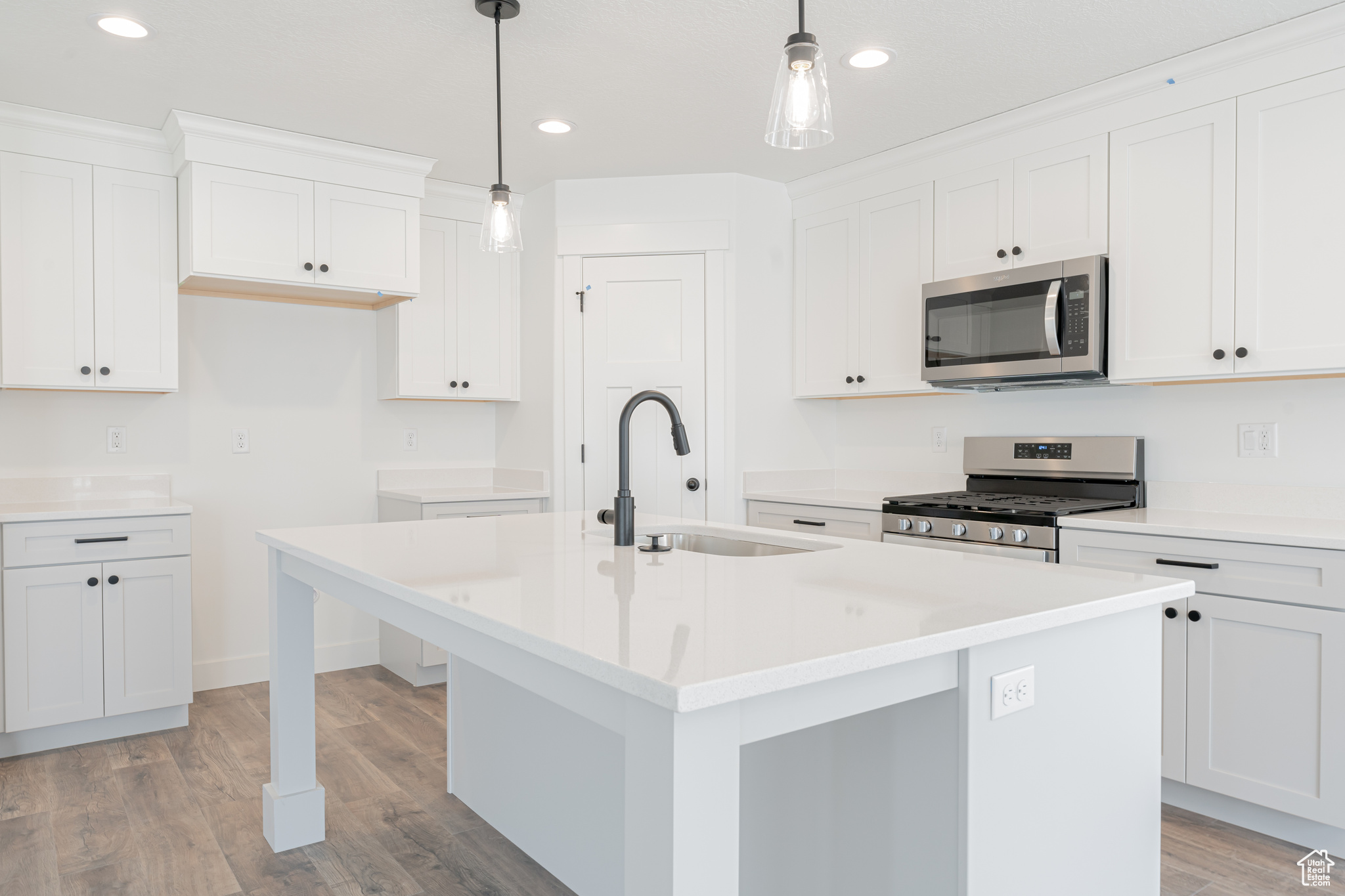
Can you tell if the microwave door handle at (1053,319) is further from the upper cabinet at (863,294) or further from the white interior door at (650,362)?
the white interior door at (650,362)

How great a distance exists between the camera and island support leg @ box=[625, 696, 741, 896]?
0.92 m

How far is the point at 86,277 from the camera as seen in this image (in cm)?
325

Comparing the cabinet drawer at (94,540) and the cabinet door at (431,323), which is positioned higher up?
the cabinet door at (431,323)

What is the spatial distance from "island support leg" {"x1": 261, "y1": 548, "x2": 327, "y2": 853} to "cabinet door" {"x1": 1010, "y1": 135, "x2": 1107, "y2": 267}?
2.78 m

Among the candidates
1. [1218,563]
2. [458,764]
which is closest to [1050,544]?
[1218,563]

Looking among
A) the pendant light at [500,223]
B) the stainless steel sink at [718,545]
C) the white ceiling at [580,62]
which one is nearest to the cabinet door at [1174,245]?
the white ceiling at [580,62]

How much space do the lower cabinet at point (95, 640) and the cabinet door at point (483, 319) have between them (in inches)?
61.5

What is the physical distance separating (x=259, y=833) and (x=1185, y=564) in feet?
9.22

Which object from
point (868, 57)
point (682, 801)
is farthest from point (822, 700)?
point (868, 57)

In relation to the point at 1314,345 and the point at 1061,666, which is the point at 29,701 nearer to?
the point at 1061,666

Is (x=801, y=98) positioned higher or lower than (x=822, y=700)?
higher

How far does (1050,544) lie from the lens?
9.10 feet

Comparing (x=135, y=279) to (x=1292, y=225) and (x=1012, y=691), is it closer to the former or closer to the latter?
(x=1012, y=691)

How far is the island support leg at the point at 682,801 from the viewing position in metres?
0.92
